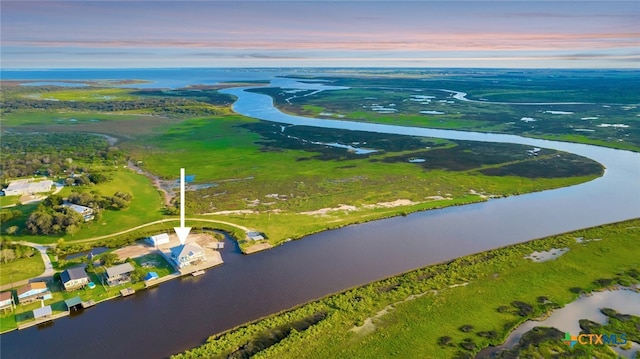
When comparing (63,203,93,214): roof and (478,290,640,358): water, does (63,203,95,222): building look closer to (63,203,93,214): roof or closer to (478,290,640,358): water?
(63,203,93,214): roof

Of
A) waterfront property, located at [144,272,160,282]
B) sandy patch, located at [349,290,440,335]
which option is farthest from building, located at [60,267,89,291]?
sandy patch, located at [349,290,440,335]

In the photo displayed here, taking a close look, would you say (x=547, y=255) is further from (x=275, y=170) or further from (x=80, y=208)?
(x=80, y=208)

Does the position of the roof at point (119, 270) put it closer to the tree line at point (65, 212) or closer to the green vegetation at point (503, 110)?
the tree line at point (65, 212)

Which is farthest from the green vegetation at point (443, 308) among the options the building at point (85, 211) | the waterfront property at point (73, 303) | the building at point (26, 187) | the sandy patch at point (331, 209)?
the building at point (26, 187)

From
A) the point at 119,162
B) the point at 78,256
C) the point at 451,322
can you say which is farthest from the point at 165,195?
the point at 451,322

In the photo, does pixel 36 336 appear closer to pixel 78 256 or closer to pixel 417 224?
pixel 78 256
